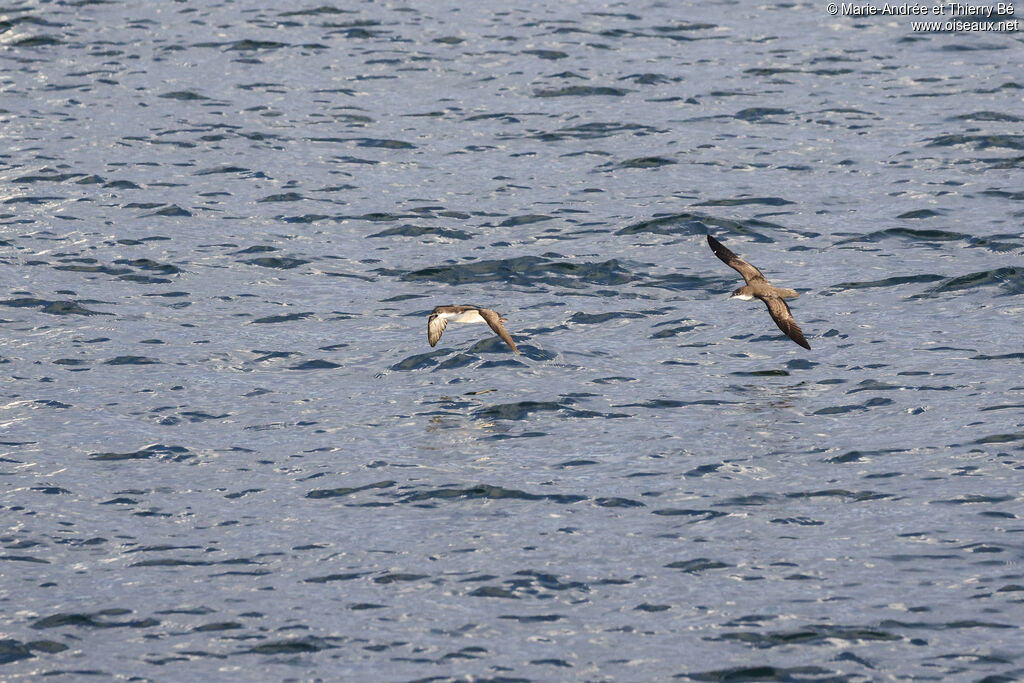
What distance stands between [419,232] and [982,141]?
1145 cm

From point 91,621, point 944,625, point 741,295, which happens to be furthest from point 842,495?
point 91,621

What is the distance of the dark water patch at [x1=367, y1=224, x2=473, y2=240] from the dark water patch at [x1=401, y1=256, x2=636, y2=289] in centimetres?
144

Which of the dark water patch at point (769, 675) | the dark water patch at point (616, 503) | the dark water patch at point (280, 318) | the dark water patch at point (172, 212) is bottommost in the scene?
the dark water patch at point (769, 675)

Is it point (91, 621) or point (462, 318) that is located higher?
point (462, 318)

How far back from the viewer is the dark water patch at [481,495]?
17320mm

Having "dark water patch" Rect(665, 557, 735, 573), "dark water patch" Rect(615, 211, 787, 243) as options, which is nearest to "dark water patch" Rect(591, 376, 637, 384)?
"dark water patch" Rect(665, 557, 735, 573)

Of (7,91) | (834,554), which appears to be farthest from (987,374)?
(7,91)

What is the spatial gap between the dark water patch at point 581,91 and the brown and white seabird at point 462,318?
13032 millimetres

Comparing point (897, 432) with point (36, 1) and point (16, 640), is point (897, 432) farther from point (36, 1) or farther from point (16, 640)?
point (36, 1)

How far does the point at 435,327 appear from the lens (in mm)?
20922

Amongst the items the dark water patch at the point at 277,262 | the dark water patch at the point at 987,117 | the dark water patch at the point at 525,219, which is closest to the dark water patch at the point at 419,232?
the dark water patch at the point at 525,219

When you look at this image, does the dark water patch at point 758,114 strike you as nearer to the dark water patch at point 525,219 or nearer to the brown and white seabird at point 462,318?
the dark water patch at point 525,219

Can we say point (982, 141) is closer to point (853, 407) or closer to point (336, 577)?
point (853, 407)

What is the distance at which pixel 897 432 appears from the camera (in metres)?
18.8
